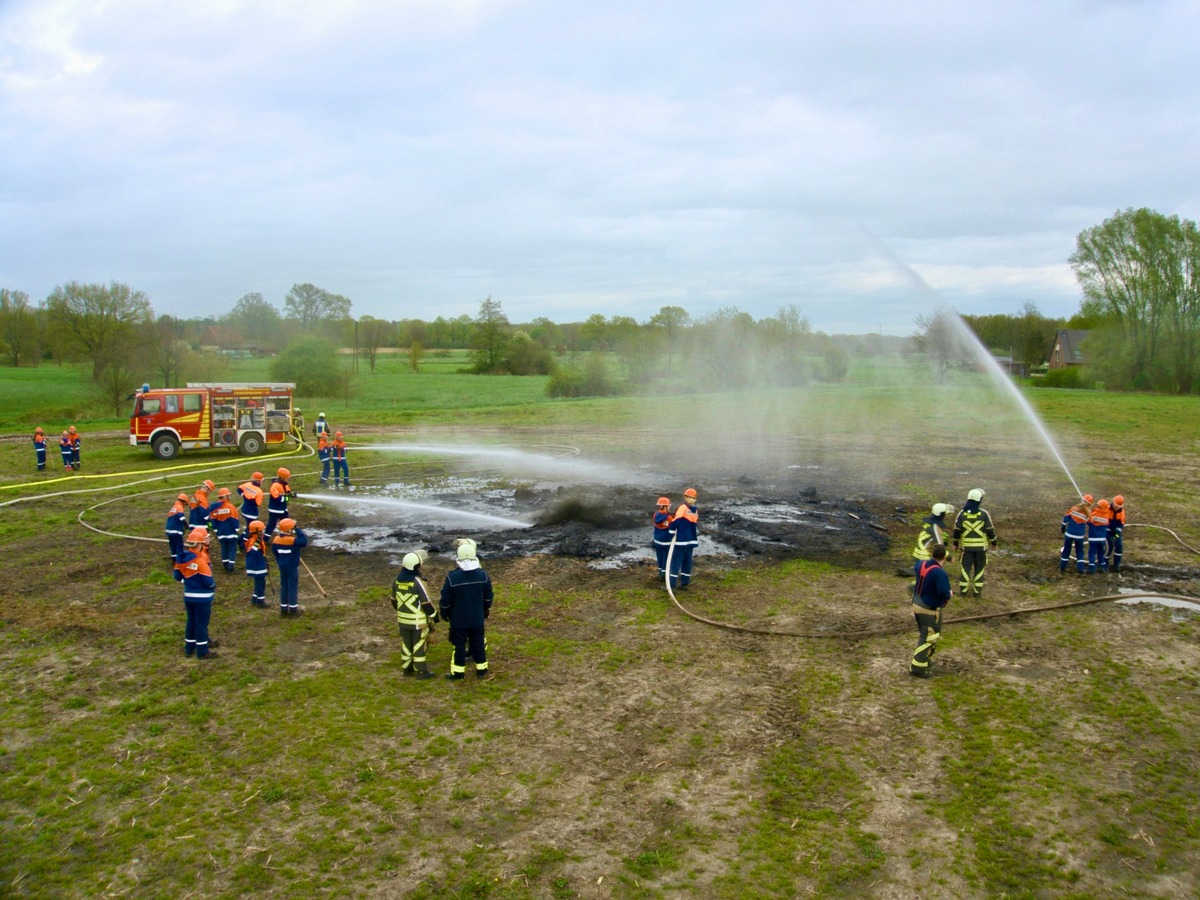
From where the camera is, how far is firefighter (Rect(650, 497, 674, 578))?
1445cm

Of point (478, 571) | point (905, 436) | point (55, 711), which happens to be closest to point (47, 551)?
point (55, 711)

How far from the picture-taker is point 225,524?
47.7ft

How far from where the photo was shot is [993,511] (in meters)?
21.2

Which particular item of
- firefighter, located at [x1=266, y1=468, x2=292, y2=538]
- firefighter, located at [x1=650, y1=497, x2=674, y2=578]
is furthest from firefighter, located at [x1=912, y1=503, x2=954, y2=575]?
firefighter, located at [x1=266, y1=468, x2=292, y2=538]

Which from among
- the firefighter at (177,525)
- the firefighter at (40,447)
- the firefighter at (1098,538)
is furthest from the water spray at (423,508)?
the firefighter at (1098,538)

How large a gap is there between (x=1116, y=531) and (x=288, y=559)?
605 inches

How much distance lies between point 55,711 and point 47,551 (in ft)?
30.3

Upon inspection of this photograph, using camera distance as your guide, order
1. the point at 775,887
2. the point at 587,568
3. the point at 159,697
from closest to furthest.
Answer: the point at 775,887, the point at 159,697, the point at 587,568

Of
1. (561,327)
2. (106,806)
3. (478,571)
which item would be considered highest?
(561,327)

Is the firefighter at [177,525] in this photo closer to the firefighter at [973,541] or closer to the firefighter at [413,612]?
the firefighter at [413,612]

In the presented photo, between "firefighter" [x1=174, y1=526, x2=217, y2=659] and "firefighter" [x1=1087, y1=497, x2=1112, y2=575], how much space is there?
15324 mm

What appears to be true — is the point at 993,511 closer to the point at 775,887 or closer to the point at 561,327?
the point at 775,887

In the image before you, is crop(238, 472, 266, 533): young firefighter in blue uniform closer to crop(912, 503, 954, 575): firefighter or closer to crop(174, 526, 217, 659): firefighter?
crop(174, 526, 217, 659): firefighter

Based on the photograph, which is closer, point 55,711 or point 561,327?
point 55,711
